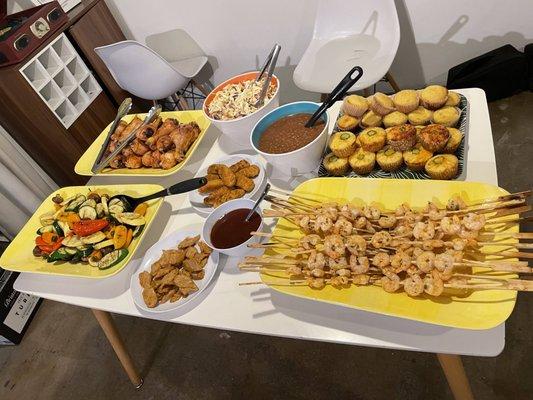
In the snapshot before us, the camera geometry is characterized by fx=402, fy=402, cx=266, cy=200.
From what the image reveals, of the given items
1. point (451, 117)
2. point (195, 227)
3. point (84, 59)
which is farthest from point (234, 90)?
point (84, 59)

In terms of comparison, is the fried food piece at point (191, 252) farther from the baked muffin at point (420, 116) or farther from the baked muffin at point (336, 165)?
the baked muffin at point (420, 116)

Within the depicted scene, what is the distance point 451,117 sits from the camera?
1.46 meters

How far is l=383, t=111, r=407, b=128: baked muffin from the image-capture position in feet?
4.97

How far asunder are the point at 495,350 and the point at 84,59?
152 inches

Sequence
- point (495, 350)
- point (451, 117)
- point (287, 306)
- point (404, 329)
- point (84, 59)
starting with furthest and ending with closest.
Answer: point (84, 59) < point (451, 117) < point (287, 306) < point (404, 329) < point (495, 350)

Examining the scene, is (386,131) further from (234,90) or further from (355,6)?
(355,6)

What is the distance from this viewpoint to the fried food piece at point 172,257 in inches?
57.1

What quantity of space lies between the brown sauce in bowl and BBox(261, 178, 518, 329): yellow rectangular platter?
0.67 ft

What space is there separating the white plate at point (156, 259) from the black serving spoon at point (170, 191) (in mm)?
165

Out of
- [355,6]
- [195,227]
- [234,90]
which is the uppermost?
[234,90]

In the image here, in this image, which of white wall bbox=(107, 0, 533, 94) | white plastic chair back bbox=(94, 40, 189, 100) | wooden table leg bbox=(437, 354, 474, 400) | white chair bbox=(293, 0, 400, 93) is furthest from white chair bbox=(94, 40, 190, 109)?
wooden table leg bbox=(437, 354, 474, 400)

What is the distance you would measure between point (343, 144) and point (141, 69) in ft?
7.73

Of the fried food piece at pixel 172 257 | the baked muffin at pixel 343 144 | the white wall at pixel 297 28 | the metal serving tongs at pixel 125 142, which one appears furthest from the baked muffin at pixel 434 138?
the white wall at pixel 297 28

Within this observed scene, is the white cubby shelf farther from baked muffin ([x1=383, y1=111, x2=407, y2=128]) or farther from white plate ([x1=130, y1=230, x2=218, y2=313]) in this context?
baked muffin ([x1=383, y1=111, x2=407, y2=128])
